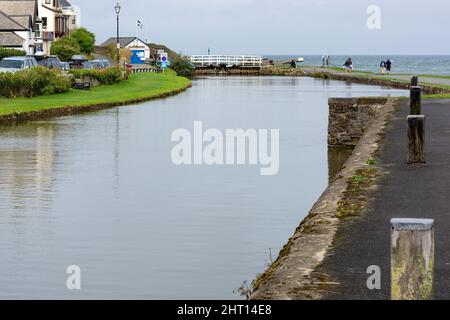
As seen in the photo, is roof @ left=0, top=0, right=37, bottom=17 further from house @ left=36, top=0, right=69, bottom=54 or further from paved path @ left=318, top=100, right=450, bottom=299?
paved path @ left=318, top=100, right=450, bottom=299

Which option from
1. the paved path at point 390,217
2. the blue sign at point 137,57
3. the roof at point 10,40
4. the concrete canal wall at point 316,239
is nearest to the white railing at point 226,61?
the blue sign at point 137,57

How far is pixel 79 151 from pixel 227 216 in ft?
33.9

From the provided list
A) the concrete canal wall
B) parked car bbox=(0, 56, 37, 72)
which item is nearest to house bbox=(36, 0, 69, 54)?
parked car bbox=(0, 56, 37, 72)

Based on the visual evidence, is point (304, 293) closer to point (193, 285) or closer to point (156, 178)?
point (193, 285)

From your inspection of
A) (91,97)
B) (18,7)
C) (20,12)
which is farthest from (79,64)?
(18,7)

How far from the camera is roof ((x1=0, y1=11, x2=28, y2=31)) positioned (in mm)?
90125

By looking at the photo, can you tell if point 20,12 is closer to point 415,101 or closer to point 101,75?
point 101,75

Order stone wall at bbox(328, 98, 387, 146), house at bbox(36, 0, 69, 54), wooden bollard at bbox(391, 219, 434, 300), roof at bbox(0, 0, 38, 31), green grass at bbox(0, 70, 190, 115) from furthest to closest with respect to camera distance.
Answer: house at bbox(36, 0, 69, 54) → roof at bbox(0, 0, 38, 31) → green grass at bbox(0, 70, 190, 115) → stone wall at bbox(328, 98, 387, 146) → wooden bollard at bbox(391, 219, 434, 300)

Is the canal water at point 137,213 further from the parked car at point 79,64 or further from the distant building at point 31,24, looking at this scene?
the distant building at point 31,24

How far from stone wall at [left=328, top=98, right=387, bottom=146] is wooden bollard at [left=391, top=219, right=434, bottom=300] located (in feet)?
68.0

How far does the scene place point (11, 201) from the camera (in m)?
17.5

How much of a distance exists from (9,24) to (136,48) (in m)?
45.8
